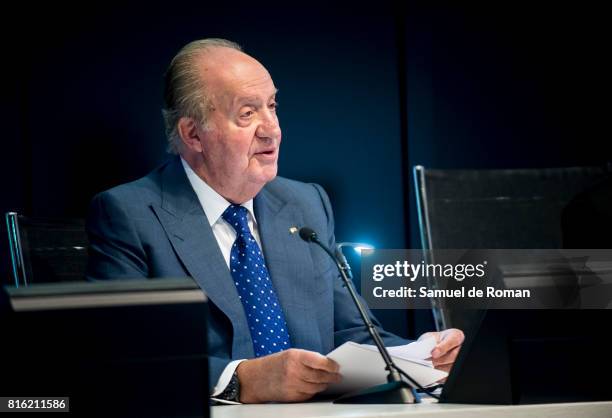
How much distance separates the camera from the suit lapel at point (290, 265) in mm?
2465

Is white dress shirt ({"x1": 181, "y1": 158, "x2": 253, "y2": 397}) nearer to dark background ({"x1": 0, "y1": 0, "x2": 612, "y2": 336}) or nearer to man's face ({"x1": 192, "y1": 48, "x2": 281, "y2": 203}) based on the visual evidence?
man's face ({"x1": 192, "y1": 48, "x2": 281, "y2": 203})

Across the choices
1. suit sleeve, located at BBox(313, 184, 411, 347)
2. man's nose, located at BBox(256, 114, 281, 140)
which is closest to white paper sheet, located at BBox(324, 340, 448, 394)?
suit sleeve, located at BBox(313, 184, 411, 347)

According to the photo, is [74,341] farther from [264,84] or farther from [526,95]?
[526,95]

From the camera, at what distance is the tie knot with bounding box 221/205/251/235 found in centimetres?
251

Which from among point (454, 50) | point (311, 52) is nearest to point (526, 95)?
point (454, 50)

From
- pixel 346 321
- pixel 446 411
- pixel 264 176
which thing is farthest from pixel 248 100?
pixel 446 411

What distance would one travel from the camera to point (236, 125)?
102 inches

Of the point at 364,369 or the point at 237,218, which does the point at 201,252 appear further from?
the point at 364,369

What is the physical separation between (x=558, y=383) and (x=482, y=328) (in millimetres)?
165

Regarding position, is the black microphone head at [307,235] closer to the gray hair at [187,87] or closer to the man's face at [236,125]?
the man's face at [236,125]

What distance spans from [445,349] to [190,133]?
3.06 feet

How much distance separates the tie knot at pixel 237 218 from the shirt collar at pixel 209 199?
2 centimetres

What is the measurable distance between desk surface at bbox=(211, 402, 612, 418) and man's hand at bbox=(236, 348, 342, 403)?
161 mm

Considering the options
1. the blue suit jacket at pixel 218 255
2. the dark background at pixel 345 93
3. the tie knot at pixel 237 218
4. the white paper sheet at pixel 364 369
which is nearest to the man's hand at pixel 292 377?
the white paper sheet at pixel 364 369
